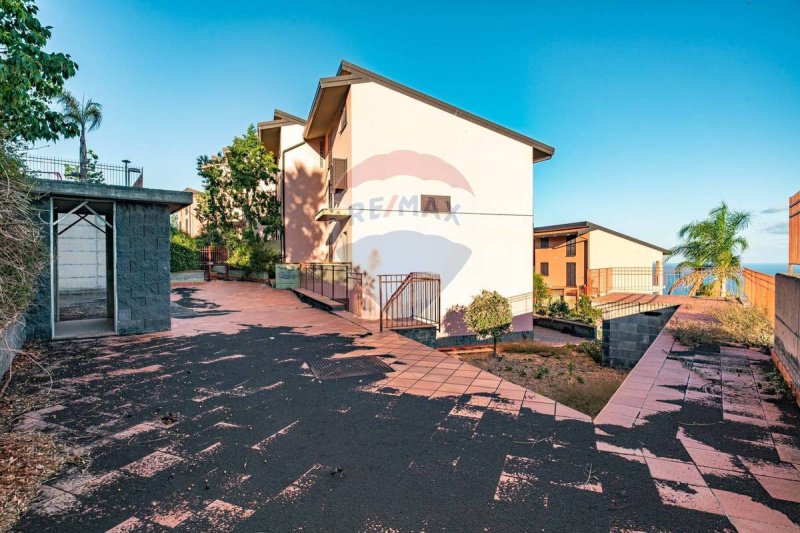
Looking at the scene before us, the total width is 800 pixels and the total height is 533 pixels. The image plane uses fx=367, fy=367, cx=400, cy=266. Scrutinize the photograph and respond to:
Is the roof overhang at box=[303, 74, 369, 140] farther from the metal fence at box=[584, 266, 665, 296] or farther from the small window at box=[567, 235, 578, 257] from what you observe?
the metal fence at box=[584, 266, 665, 296]

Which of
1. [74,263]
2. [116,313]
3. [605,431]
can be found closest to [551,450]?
[605,431]

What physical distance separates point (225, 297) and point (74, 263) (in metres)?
4.61

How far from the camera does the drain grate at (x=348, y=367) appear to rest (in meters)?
4.67

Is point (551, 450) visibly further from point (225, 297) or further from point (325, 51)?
point (325, 51)

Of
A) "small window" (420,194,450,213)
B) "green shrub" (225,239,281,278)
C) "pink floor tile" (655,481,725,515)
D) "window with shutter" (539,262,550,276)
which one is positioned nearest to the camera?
"pink floor tile" (655,481,725,515)

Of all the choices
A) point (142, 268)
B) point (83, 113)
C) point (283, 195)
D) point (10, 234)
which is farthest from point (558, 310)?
point (83, 113)

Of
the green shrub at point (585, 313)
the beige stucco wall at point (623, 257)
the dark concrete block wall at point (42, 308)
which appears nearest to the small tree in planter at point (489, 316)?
the green shrub at point (585, 313)

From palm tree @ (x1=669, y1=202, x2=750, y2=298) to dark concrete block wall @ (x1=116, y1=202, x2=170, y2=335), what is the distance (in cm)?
1652

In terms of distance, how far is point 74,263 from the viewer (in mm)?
11898

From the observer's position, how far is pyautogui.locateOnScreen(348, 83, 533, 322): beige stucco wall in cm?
1080

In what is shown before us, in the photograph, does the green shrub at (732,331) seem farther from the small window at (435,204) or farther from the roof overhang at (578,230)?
the roof overhang at (578,230)

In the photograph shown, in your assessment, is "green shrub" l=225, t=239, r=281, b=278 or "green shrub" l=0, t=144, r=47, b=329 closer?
"green shrub" l=0, t=144, r=47, b=329

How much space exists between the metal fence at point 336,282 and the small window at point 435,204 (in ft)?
9.84

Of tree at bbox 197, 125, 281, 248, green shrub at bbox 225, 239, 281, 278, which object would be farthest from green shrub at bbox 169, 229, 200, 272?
green shrub at bbox 225, 239, 281, 278
